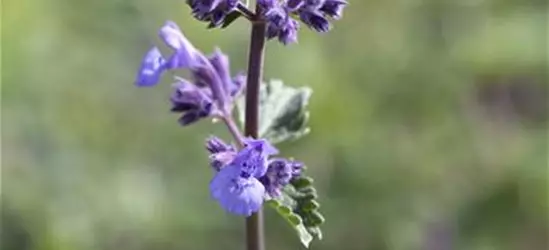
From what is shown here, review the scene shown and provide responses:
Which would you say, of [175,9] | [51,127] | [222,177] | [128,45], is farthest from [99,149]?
[222,177]

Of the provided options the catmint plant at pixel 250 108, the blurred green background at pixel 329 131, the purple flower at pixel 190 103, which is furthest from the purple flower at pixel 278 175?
the blurred green background at pixel 329 131

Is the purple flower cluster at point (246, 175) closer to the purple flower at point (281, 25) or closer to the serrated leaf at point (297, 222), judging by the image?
the serrated leaf at point (297, 222)

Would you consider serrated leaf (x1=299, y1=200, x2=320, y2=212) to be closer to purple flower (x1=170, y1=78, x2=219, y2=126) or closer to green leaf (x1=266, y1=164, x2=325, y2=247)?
green leaf (x1=266, y1=164, x2=325, y2=247)

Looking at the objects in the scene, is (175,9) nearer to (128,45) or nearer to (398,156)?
(128,45)

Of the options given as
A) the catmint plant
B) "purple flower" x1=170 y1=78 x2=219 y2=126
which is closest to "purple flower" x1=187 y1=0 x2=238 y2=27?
the catmint plant

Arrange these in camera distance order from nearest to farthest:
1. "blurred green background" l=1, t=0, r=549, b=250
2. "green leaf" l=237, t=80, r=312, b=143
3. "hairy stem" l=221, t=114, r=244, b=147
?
"hairy stem" l=221, t=114, r=244, b=147 < "green leaf" l=237, t=80, r=312, b=143 < "blurred green background" l=1, t=0, r=549, b=250

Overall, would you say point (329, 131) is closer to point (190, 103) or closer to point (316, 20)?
point (190, 103)
